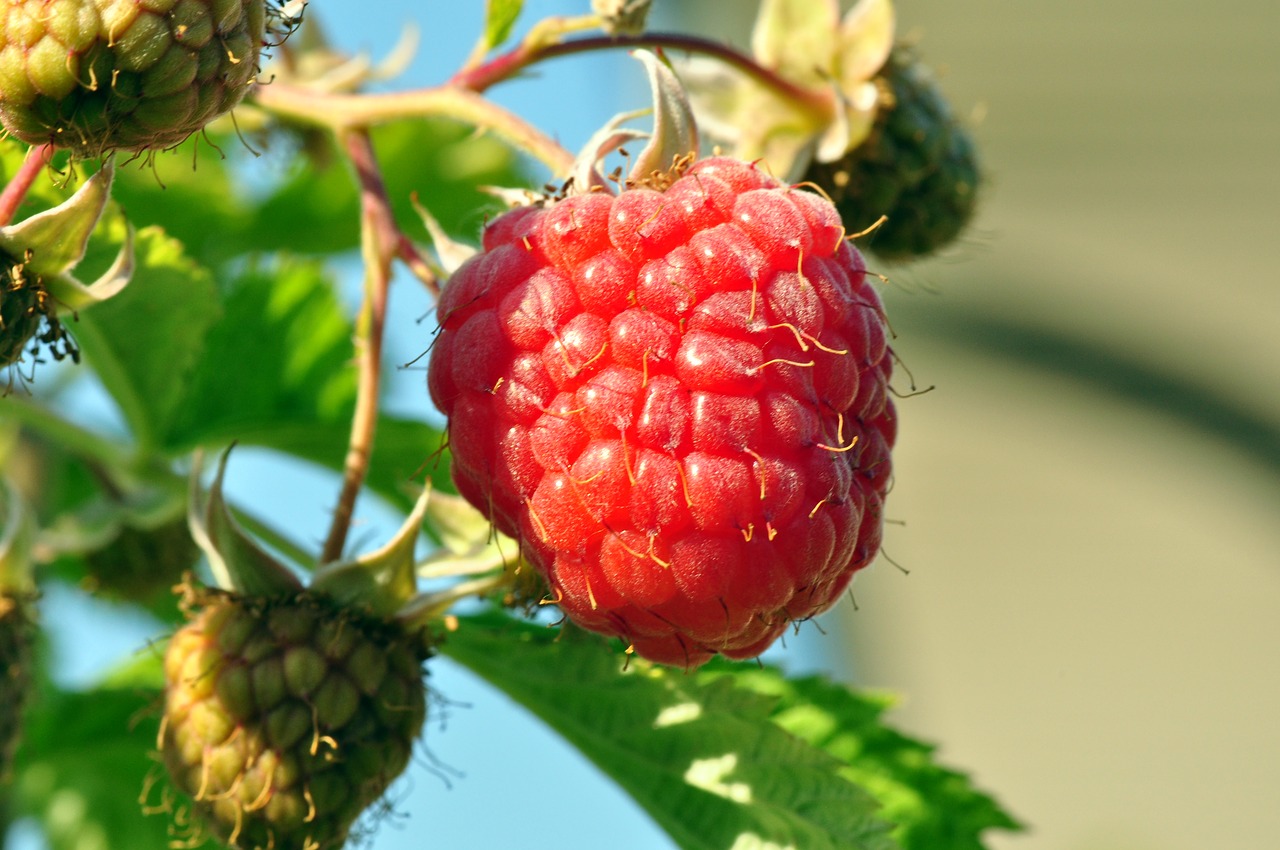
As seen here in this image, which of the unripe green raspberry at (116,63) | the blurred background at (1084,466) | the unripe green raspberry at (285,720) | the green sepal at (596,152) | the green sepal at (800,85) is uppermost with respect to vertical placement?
the unripe green raspberry at (116,63)

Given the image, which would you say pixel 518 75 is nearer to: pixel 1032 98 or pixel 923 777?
pixel 923 777

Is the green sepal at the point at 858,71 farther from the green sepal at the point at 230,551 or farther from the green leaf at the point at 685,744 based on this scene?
the green sepal at the point at 230,551

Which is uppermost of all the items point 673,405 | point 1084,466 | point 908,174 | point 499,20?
point 499,20

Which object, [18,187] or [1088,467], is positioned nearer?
[18,187]

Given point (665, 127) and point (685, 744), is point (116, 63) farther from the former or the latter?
point (685, 744)

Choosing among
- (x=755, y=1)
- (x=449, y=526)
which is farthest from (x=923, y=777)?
(x=755, y=1)

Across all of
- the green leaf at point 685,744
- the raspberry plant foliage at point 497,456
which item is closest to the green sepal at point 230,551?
the raspberry plant foliage at point 497,456

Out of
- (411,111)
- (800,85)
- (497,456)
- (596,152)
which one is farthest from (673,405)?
(800,85)
